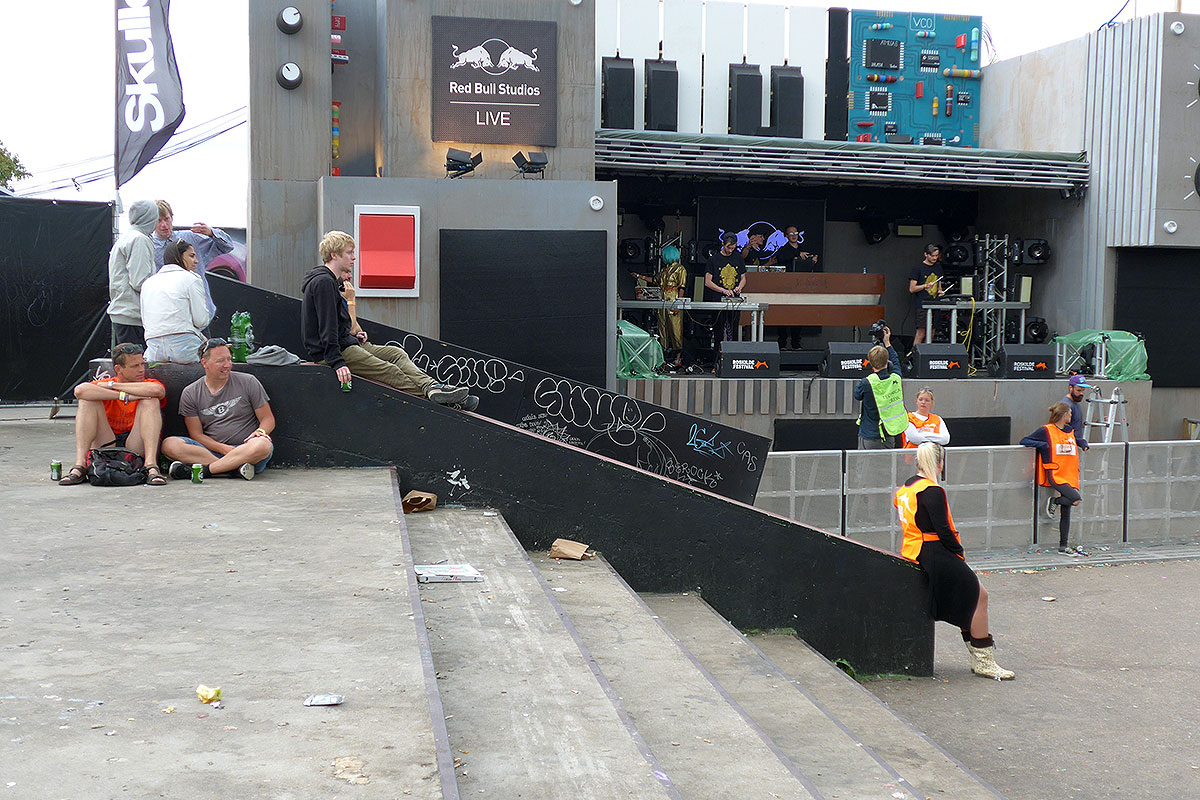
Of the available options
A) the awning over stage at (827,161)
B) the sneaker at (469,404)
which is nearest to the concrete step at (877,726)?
the sneaker at (469,404)

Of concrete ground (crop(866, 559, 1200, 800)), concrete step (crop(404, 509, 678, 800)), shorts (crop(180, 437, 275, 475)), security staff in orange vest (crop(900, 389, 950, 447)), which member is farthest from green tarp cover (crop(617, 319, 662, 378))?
concrete step (crop(404, 509, 678, 800))

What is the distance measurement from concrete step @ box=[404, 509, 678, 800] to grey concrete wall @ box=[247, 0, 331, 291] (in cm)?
833

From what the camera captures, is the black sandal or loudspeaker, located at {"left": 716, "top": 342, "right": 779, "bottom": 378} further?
loudspeaker, located at {"left": 716, "top": 342, "right": 779, "bottom": 378}

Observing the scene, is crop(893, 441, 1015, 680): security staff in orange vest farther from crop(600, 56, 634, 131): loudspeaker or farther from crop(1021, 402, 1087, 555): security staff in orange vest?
crop(600, 56, 634, 131): loudspeaker

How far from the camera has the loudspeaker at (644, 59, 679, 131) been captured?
64.7 ft

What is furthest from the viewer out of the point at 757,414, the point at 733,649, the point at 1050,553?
the point at 757,414

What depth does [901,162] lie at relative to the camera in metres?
17.9

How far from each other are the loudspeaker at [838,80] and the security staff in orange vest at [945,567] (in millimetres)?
13503

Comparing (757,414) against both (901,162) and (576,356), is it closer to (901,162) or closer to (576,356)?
(576,356)

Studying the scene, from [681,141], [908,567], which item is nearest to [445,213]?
[681,141]

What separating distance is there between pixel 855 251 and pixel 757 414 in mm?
7219

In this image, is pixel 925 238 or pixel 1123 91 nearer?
pixel 1123 91

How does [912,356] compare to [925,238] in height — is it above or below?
below

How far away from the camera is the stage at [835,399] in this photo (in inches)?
619
